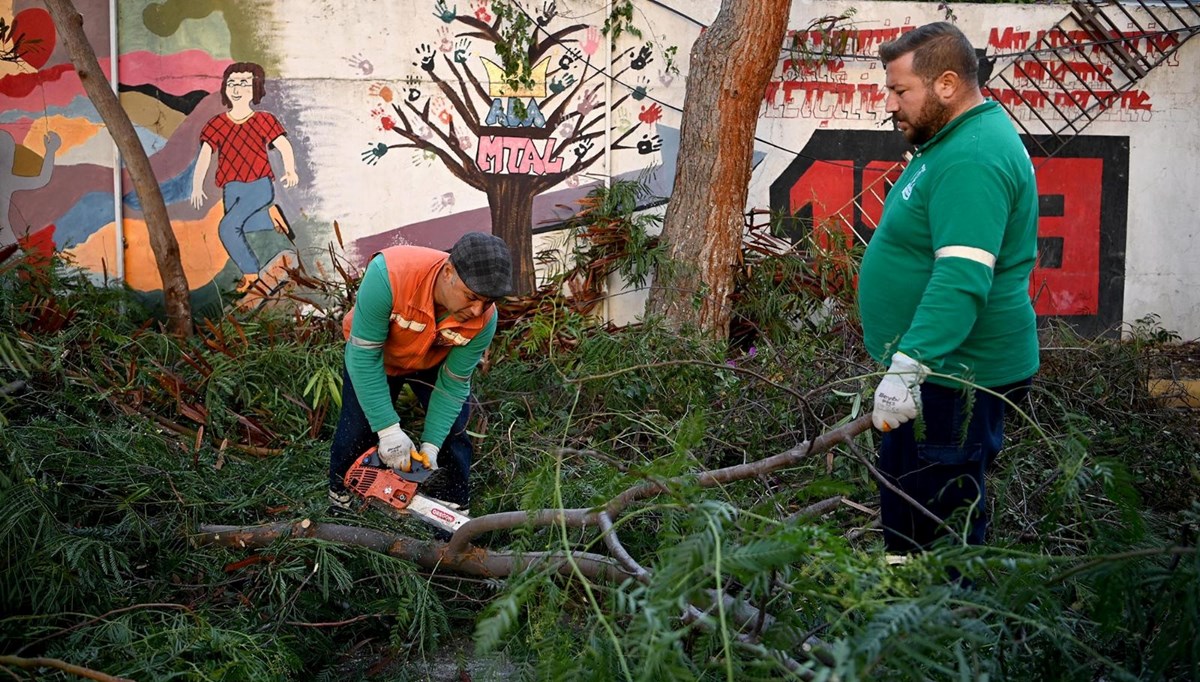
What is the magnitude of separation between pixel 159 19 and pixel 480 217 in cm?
262

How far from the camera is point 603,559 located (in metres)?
2.84

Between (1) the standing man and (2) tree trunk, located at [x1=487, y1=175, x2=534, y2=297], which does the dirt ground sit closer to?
(1) the standing man

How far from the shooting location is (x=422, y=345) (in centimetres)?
380

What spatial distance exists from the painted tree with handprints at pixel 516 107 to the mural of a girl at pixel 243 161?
28.0 inches

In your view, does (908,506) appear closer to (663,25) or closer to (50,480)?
(50,480)

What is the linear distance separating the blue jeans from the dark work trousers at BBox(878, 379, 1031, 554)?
215 inches

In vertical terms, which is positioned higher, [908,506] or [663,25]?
[663,25]

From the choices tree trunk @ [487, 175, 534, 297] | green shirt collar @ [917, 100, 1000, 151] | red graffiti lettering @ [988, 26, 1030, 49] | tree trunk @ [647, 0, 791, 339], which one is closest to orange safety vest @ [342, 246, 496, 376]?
green shirt collar @ [917, 100, 1000, 151]

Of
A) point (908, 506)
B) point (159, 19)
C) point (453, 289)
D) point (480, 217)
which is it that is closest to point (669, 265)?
point (480, 217)

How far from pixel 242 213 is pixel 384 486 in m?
4.17

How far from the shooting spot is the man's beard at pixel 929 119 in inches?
115

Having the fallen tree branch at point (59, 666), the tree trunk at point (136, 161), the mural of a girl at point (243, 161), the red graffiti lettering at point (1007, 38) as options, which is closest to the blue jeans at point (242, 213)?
the mural of a girl at point (243, 161)

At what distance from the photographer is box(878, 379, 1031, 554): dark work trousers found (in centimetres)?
285

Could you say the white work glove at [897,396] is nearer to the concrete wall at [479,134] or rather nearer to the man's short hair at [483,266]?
the man's short hair at [483,266]
